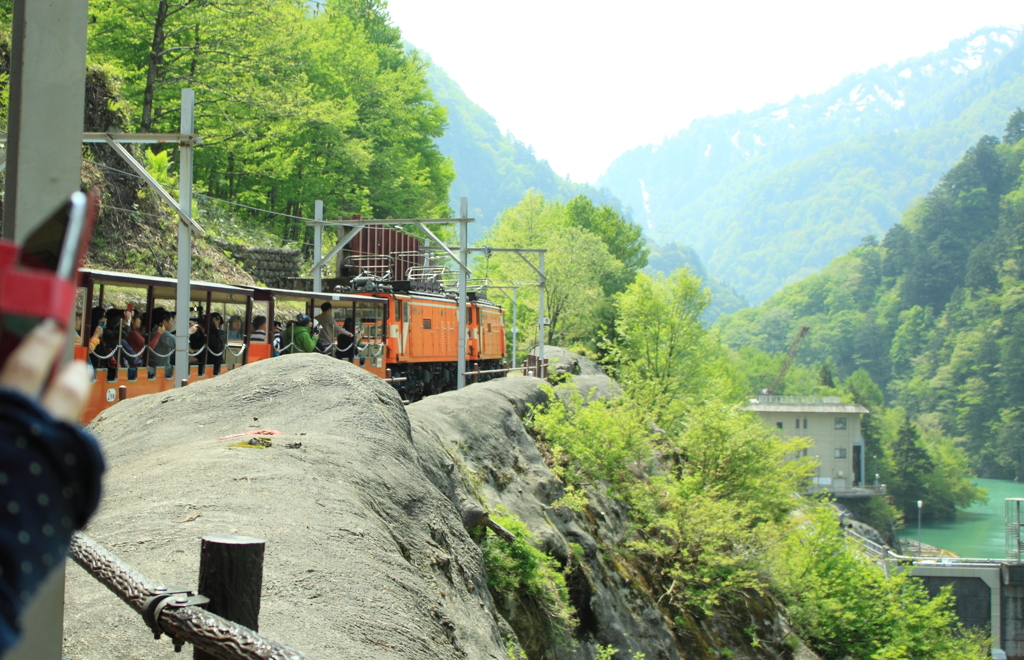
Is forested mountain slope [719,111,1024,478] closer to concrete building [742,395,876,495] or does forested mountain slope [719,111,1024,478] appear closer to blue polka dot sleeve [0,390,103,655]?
concrete building [742,395,876,495]

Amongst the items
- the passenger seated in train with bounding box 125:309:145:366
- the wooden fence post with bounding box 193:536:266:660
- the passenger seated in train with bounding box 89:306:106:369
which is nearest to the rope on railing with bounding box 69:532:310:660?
the wooden fence post with bounding box 193:536:266:660

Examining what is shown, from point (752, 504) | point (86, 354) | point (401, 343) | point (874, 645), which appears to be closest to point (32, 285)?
point (86, 354)

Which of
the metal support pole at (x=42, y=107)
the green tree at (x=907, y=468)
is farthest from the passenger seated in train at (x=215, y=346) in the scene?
the green tree at (x=907, y=468)

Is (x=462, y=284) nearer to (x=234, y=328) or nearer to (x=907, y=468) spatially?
(x=234, y=328)

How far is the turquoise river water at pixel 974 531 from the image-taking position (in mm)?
79812

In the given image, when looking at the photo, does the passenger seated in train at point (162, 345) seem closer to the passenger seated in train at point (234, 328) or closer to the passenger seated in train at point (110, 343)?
the passenger seated in train at point (110, 343)

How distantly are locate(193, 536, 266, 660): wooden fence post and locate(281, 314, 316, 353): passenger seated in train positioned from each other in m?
15.2

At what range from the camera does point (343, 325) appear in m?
25.4

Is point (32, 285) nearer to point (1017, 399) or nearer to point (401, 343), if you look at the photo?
point (401, 343)

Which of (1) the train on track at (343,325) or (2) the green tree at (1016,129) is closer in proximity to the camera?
(1) the train on track at (343,325)

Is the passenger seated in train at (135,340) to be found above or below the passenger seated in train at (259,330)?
below

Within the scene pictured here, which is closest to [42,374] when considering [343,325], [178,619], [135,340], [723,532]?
[178,619]

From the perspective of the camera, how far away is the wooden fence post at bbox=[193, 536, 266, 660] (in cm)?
411

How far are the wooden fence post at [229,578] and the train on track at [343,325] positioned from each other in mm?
11133
